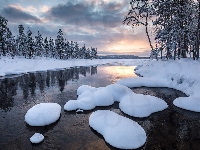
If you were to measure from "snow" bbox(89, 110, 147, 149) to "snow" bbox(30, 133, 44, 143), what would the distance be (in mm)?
2346

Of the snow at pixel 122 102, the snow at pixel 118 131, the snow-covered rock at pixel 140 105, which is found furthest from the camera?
the snow at pixel 122 102

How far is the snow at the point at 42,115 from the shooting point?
876cm

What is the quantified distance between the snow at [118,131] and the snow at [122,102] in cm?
202

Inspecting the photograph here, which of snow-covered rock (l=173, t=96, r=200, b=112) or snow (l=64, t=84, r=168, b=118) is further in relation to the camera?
snow-covered rock (l=173, t=96, r=200, b=112)

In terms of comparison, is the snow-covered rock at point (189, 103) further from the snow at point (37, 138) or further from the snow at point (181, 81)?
the snow at point (37, 138)

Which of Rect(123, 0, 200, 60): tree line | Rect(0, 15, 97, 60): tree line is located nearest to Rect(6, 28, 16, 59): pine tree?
Rect(0, 15, 97, 60): tree line

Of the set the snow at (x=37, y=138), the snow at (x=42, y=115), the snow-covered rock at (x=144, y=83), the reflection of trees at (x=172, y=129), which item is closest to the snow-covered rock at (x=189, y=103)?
the reflection of trees at (x=172, y=129)

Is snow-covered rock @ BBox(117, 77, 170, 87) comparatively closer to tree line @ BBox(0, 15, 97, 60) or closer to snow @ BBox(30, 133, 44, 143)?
snow @ BBox(30, 133, 44, 143)

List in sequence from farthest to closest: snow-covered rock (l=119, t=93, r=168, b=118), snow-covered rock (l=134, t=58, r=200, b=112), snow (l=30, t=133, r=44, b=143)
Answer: snow-covered rock (l=134, t=58, r=200, b=112) < snow-covered rock (l=119, t=93, r=168, b=118) < snow (l=30, t=133, r=44, b=143)

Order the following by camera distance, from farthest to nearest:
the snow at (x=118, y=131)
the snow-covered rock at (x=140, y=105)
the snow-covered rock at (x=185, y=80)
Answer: the snow-covered rock at (x=185, y=80), the snow-covered rock at (x=140, y=105), the snow at (x=118, y=131)

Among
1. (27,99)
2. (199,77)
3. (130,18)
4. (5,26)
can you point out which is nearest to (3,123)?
(27,99)

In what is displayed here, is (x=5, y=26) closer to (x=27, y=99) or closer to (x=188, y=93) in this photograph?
(x=27, y=99)

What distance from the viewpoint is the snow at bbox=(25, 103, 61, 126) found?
8761mm

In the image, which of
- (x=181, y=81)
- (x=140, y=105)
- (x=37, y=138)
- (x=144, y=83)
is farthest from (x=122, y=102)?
(x=181, y=81)
